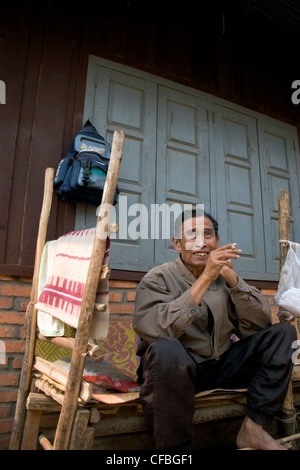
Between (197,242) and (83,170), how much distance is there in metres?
1.11

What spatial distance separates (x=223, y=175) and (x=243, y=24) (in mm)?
2140

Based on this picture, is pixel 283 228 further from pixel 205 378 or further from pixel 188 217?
pixel 205 378

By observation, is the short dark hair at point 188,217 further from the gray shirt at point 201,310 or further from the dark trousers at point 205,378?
the dark trousers at point 205,378

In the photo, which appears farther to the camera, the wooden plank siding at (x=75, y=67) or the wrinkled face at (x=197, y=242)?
the wooden plank siding at (x=75, y=67)

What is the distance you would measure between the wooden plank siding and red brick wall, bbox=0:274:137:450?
13 cm

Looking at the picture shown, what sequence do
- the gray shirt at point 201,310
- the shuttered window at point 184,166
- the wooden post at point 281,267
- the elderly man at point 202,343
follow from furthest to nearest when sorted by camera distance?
Result: 1. the shuttered window at point 184,166
2. the wooden post at point 281,267
3. the gray shirt at point 201,310
4. the elderly man at point 202,343

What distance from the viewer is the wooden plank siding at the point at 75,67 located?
2775 mm

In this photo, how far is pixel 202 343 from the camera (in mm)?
1988

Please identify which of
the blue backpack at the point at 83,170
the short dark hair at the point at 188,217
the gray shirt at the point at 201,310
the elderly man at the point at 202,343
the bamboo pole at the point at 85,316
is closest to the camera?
the bamboo pole at the point at 85,316

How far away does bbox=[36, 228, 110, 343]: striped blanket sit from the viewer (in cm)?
153

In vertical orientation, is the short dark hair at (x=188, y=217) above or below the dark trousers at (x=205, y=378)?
above

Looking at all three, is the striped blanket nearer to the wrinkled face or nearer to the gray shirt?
the gray shirt

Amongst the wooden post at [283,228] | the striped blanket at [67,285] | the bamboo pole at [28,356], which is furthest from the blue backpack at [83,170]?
the wooden post at [283,228]

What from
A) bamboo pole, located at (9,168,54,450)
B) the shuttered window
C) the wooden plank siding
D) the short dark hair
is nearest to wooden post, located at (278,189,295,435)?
the short dark hair
